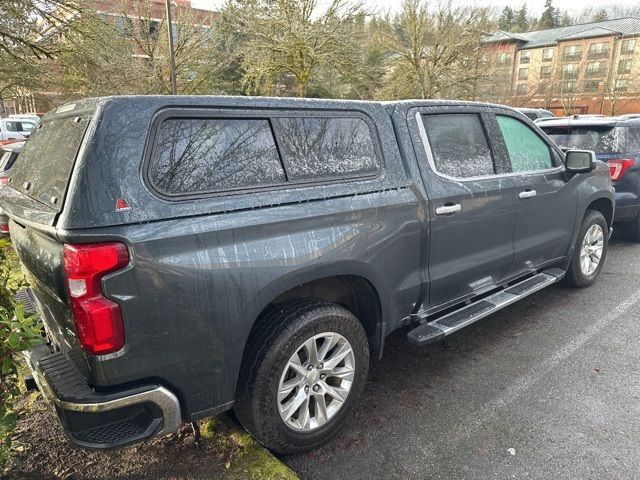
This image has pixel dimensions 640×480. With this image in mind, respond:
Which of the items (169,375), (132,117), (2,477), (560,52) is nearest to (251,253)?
(169,375)

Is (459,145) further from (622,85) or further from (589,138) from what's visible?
(622,85)

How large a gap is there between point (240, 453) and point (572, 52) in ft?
214

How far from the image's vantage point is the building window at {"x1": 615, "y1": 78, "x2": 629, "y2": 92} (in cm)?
3688

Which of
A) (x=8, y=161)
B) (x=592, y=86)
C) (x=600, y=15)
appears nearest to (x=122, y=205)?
(x=8, y=161)

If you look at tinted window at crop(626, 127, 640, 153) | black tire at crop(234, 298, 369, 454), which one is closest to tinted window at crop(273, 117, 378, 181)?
black tire at crop(234, 298, 369, 454)

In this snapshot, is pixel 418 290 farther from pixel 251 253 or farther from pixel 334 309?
pixel 251 253

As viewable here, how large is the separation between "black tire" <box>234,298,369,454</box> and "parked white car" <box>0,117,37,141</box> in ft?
74.9

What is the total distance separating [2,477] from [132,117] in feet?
6.18

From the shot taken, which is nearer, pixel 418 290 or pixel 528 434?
pixel 528 434

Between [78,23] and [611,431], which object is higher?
[78,23]

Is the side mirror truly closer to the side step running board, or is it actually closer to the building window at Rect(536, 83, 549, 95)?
the side step running board

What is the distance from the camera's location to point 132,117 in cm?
191

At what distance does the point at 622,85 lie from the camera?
124ft

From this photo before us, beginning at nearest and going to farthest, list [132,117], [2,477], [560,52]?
[132,117]
[2,477]
[560,52]
